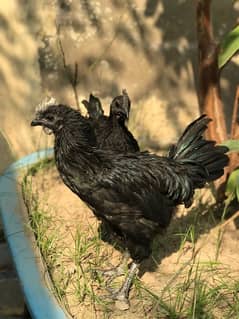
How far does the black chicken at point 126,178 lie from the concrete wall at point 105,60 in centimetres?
102

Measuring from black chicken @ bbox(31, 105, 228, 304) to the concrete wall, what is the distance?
1.02 metres

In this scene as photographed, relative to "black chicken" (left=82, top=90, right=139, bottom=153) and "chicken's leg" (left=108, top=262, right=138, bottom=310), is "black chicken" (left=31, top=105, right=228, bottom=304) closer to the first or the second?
"chicken's leg" (left=108, top=262, right=138, bottom=310)

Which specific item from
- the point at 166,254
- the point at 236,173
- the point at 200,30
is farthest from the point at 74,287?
the point at 200,30

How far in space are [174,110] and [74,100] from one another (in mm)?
626

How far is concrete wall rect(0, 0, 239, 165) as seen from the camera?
3.41 metres

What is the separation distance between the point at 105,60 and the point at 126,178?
138 cm

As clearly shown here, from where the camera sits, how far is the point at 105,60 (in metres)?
3.54

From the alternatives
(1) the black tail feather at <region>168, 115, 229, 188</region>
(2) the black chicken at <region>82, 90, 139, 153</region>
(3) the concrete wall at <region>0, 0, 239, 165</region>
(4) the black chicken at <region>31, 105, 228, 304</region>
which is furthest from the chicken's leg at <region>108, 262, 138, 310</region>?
(3) the concrete wall at <region>0, 0, 239, 165</region>

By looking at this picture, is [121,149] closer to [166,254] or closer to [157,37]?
[166,254]

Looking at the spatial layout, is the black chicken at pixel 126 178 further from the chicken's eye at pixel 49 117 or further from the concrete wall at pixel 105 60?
the concrete wall at pixel 105 60

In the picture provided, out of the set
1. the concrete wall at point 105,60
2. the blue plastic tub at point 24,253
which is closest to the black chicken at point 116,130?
the blue plastic tub at point 24,253

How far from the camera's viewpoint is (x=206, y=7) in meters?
2.78

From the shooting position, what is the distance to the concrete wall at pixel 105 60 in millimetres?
3410

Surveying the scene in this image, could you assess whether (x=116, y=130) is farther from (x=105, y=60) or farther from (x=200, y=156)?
(x=105, y=60)
